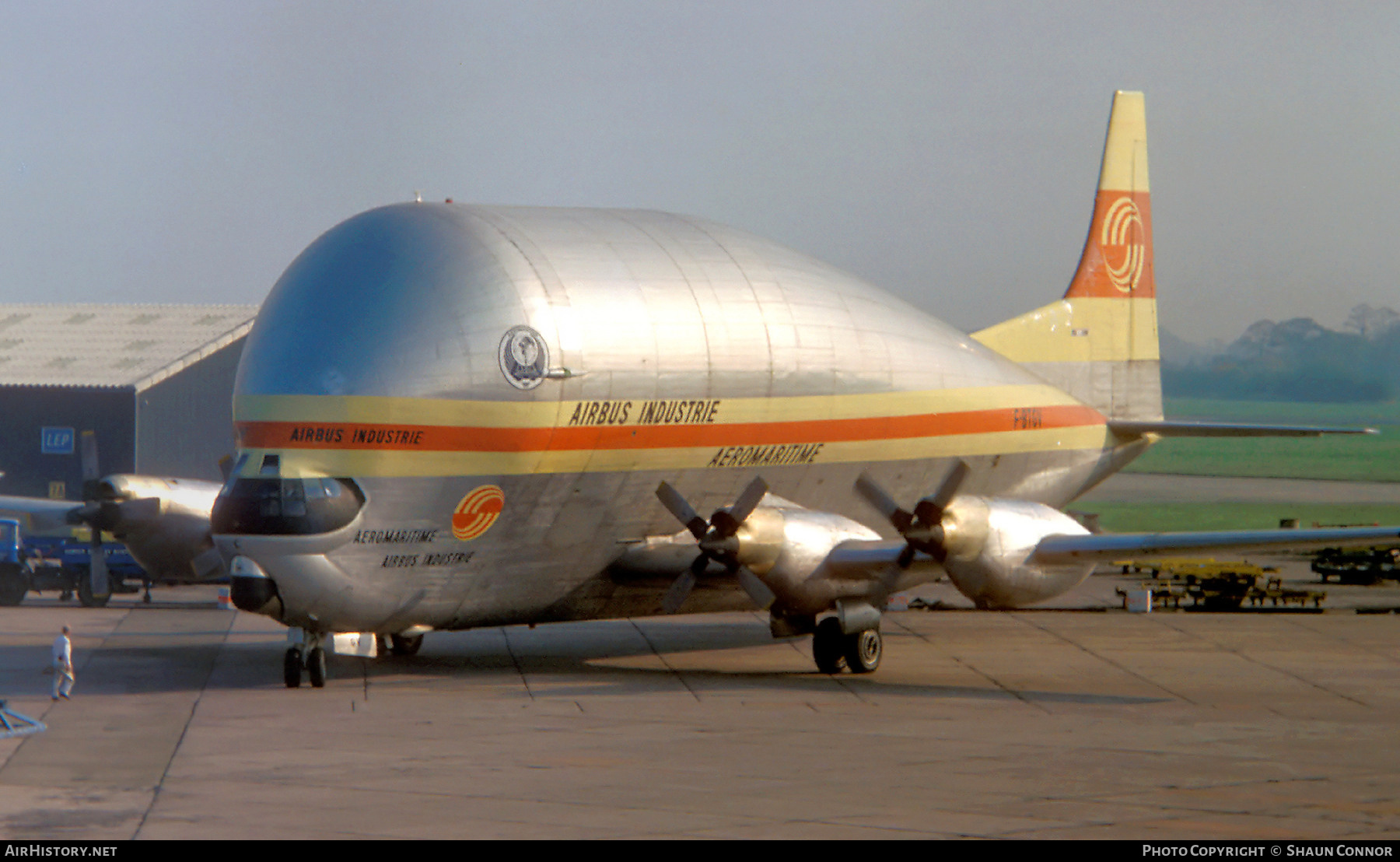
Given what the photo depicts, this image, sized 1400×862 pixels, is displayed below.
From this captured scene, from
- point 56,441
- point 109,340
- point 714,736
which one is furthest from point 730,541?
point 109,340

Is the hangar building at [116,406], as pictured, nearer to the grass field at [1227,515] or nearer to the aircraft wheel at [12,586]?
the aircraft wheel at [12,586]

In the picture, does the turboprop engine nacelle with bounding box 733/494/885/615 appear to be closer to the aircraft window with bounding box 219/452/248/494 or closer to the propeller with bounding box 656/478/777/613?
the propeller with bounding box 656/478/777/613

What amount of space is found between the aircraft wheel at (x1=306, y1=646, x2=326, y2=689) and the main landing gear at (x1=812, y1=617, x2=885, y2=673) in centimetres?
813

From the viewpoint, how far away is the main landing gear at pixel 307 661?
26359 millimetres

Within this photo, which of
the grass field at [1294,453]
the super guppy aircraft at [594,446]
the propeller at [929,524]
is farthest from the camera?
the grass field at [1294,453]

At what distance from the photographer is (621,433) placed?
1068 inches

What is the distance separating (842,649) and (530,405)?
696cm

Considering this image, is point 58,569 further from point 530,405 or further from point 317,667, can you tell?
point 530,405

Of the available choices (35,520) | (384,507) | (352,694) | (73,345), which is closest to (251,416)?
(384,507)

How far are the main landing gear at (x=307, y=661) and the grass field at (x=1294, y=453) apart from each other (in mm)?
62122

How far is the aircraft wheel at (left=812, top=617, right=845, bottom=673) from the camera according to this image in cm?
2847

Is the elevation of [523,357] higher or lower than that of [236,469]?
higher

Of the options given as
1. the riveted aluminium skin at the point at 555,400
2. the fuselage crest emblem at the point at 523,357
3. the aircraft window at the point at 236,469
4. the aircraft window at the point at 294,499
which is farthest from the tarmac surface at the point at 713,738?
the fuselage crest emblem at the point at 523,357
